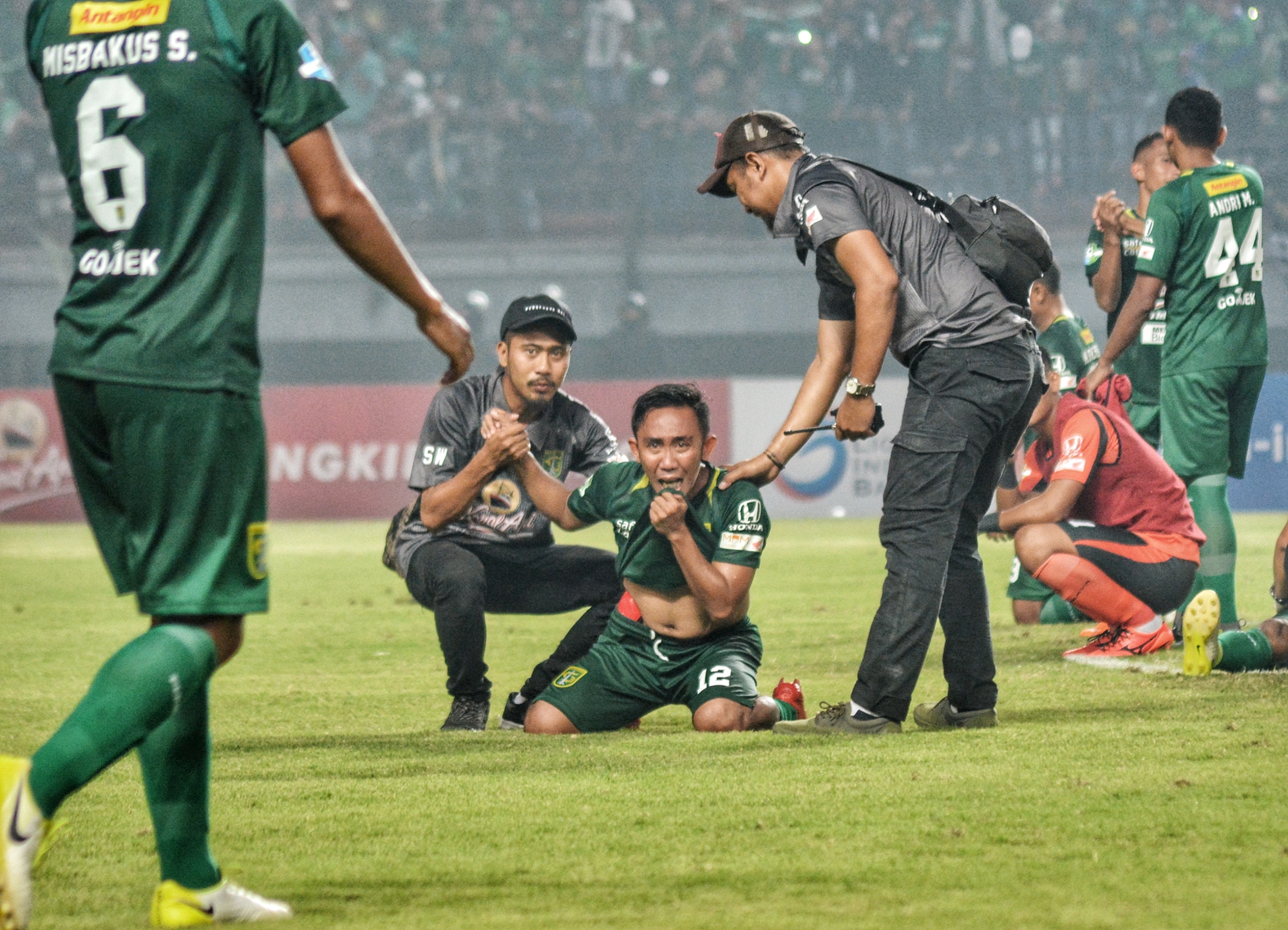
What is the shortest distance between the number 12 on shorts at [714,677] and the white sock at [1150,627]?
221cm

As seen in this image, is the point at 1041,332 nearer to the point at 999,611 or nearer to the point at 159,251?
the point at 999,611

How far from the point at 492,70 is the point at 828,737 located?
1994 centimetres

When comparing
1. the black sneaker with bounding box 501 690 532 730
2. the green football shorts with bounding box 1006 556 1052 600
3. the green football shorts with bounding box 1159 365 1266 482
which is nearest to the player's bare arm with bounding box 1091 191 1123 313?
the green football shorts with bounding box 1159 365 1266 482

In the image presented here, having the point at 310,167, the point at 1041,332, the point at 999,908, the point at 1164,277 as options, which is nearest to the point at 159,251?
the point at 310,167

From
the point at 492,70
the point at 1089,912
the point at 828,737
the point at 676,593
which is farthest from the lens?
the point at 492,70

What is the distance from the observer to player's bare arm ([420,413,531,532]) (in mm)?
4594

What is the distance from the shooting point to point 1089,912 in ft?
7.79

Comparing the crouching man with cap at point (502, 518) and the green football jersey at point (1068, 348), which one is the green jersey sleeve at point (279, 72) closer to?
the crouching man with cap at point (502, 518)

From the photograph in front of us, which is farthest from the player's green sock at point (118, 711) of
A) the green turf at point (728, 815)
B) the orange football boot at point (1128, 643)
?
the orange football boot at point (1128, 643)

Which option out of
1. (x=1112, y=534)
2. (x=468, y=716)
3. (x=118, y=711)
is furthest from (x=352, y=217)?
(x=1112, y=534)

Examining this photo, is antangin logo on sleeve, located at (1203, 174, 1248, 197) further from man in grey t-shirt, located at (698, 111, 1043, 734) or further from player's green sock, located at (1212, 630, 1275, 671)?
man in grey t-shirt, located at (698, 111, 1043, 734)

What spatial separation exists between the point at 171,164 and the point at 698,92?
2078 centimetres

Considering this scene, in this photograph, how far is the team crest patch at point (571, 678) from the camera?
4527 millimetres

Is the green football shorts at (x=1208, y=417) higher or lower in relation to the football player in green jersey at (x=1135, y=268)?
lower
